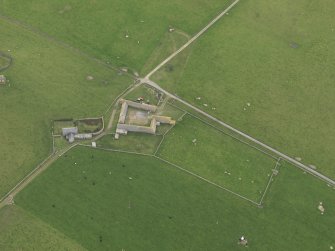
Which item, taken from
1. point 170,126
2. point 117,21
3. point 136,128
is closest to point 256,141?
point 170,126

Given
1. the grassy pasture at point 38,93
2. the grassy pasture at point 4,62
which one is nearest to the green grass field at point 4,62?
the grassy pasture at point 4,62

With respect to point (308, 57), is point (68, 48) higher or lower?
lower

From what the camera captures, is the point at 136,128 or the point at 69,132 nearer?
the point at 69,132

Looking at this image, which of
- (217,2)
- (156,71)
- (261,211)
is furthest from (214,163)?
(217,2)

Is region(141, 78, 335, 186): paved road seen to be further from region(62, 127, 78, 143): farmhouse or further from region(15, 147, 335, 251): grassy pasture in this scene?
region(62, 127, 78, 143): farmhouse

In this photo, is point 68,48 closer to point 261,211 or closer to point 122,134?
point 122,134

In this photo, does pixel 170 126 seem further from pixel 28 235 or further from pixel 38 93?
pixel 28 235
